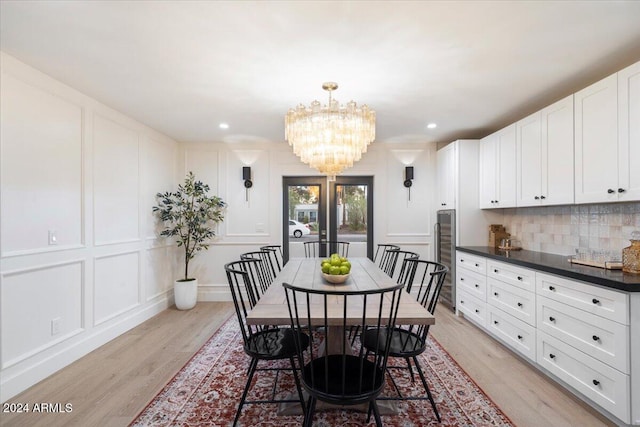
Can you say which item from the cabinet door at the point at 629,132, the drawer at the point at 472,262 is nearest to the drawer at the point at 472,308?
the drawer at the point at 472,262

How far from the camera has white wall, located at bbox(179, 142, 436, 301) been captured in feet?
16.0

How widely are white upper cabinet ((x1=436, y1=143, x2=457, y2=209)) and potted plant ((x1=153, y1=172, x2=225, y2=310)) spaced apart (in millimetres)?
3282

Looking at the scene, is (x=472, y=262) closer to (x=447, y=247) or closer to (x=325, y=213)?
(x=447, y=247)

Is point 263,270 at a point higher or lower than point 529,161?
lower

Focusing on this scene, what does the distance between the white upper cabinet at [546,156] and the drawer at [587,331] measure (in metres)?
0.97

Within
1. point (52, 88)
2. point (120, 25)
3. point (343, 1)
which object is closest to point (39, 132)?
point (52, 88)

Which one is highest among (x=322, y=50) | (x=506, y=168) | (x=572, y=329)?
(x=322, y=50)

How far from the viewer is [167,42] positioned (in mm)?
2084

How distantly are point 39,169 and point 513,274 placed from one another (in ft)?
13.8

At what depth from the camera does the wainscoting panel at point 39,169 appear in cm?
229

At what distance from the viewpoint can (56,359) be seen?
2646 millimetres

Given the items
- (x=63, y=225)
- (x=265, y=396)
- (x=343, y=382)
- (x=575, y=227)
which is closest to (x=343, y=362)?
(x=343, y=382)

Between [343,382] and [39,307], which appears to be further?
[39,307]

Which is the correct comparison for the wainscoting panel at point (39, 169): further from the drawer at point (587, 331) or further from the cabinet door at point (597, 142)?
the cabinet door at point (597, 142)
